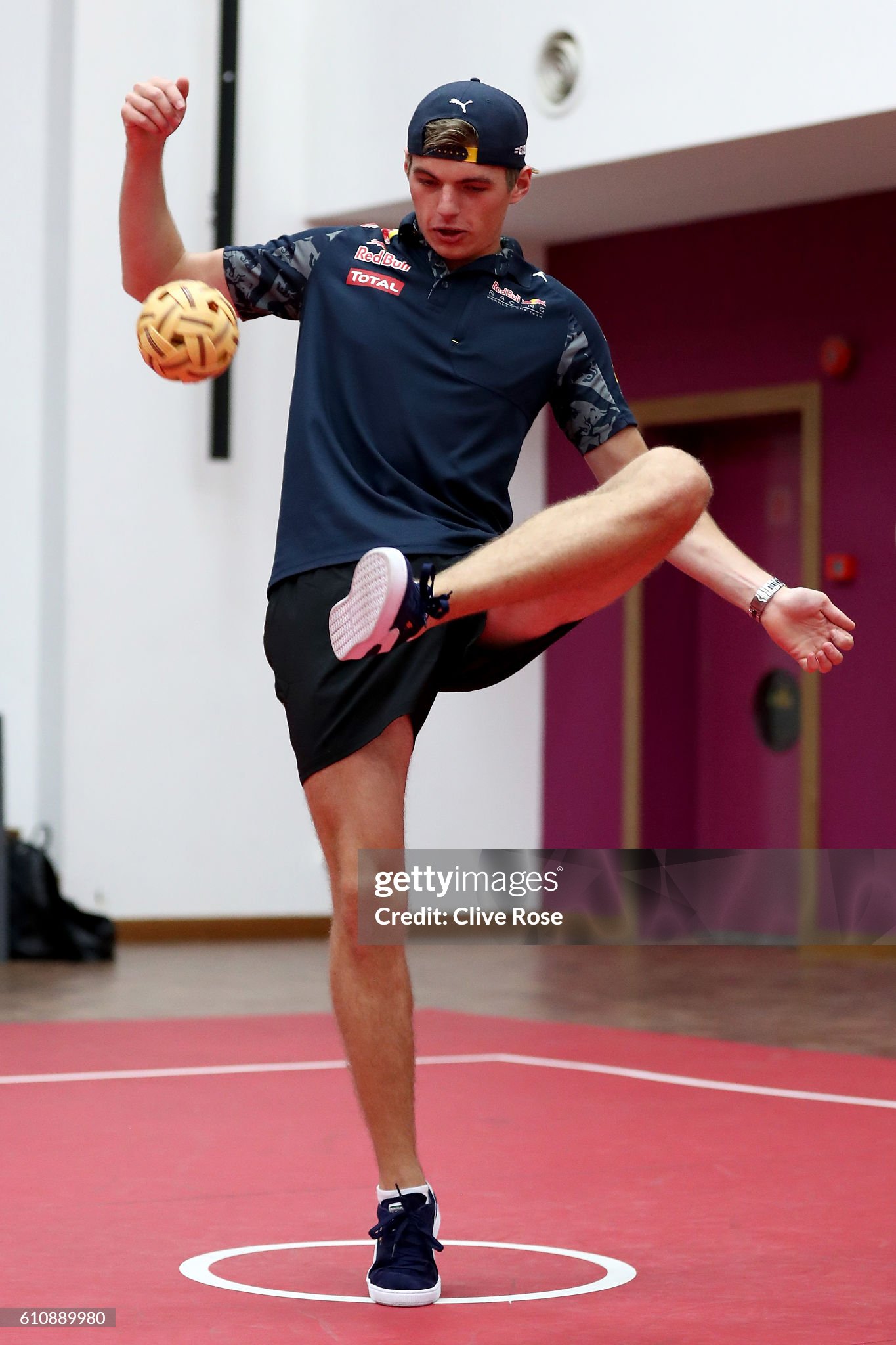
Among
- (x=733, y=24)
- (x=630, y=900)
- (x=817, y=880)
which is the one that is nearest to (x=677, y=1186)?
(x=733, y=24)

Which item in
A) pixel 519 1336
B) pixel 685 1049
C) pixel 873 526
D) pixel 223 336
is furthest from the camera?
pixel 873 526

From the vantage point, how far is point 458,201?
2.80 meters

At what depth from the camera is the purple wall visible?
8344 mm

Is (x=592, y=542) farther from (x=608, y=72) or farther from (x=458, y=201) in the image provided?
(x=608, y=72)

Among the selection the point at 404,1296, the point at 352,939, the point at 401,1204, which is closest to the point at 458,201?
the point at 352,939

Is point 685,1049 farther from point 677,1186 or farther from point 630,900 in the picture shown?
point 630,900

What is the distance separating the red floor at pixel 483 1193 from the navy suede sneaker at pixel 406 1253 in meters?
0.04

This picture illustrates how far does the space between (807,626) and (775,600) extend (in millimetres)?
59

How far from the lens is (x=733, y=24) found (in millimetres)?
7152

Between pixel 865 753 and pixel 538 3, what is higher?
pixel 538 3

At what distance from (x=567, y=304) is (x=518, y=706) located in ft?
22.2

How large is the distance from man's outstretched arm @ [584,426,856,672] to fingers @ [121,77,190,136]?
785mm

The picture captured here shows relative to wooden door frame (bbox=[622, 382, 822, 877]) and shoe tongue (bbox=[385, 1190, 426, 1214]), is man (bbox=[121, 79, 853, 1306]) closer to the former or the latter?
shoe tongue (bbox=[385, 1190, 426, 1214])

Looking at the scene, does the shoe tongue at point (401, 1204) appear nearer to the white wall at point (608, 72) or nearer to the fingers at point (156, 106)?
the fingers at point (156, 106)
